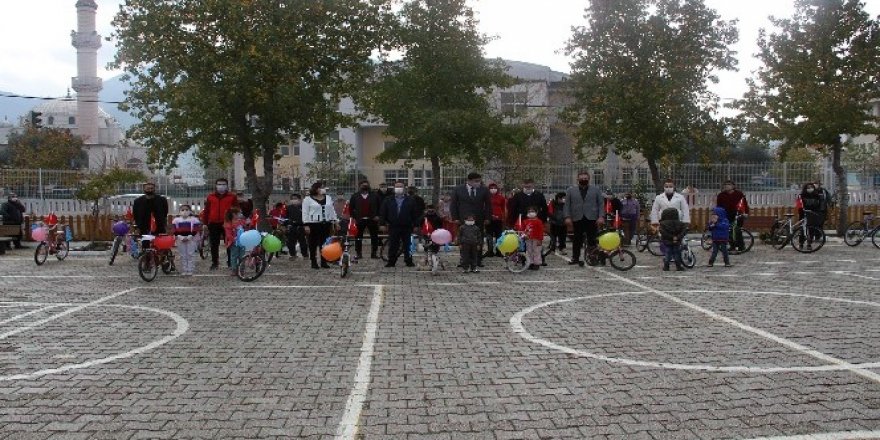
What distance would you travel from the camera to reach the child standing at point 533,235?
15992mm

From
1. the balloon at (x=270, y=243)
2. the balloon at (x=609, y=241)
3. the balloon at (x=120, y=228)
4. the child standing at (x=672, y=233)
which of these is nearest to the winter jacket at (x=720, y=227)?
the child standing at (x=672, y=233)

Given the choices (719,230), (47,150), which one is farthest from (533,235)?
(47,150)

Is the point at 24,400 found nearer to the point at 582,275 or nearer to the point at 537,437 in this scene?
the point at 537,437

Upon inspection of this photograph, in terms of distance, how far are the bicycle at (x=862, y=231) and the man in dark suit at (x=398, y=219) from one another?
1221 cm

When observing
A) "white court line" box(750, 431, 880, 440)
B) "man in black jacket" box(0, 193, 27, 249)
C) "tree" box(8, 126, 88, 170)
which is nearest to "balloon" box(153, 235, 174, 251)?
"man in black jacket" box(0, 193, 27, 249)

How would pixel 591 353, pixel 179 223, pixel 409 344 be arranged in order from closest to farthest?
pixel 591 353
pixel 409 344
pixel 179 223

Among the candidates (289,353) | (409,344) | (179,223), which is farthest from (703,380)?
(179,223)

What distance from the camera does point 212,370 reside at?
7371 millimetres

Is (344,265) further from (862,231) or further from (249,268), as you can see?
(862,231)

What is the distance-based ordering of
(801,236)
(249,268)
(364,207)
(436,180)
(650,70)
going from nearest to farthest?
(249,268) < (364,207) < (801,236) < (650,70) < (436,180)

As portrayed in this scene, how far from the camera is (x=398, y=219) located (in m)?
16.9

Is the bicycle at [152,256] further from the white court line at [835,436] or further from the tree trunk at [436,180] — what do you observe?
the tree trunk at [436,180]

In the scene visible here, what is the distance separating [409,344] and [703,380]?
3.15 metres

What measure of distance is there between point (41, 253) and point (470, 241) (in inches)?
407
